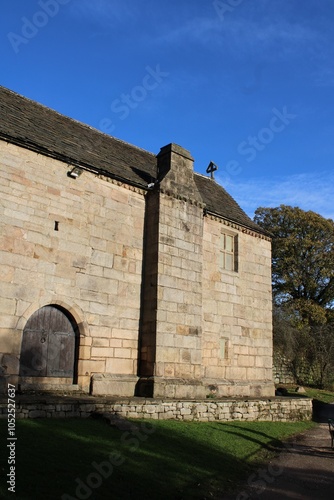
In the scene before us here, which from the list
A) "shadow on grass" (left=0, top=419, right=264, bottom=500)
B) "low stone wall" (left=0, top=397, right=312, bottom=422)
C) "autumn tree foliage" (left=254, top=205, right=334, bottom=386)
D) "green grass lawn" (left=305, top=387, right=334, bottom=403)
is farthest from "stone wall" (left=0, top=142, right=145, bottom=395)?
"autumn tree foliage" (left=254, top=205, right=334, bottom=386)

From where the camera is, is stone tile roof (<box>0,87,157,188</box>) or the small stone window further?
the small stone window

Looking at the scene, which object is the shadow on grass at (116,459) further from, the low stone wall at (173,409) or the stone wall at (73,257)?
the stone wall at (73,257)

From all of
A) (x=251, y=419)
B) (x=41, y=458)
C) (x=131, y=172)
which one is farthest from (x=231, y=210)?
(x=41, y=458)

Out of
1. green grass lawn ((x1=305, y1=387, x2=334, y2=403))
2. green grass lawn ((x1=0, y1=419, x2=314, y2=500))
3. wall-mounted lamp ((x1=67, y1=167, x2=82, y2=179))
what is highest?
wall-mounted lamp ((x1=67, y1=167, x2=82, y2=179))

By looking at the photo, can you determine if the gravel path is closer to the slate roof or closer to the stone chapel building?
the stone chapel building

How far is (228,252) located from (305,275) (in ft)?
54.7

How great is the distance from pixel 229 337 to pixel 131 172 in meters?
6.07

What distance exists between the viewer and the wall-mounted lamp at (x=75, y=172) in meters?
12.0

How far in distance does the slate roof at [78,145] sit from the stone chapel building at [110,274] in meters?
0.05

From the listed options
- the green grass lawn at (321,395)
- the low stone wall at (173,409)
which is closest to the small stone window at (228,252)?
the low stone wall at (173,409)

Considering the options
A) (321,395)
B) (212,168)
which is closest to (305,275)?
(321,395)

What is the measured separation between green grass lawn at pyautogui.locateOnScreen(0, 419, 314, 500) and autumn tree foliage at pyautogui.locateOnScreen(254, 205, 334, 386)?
17.7 meters

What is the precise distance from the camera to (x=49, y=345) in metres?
11.1

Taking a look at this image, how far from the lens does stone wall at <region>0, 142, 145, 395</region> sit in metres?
10.6
